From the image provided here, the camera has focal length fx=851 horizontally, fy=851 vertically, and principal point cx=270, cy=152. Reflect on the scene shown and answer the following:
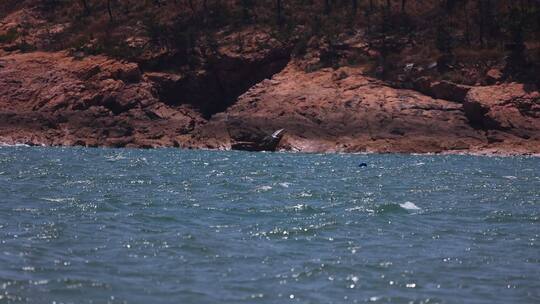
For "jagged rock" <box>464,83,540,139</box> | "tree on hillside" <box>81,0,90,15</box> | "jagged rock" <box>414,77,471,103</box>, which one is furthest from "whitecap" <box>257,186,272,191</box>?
"tree on hillside" <box>81,0,90,15</box>

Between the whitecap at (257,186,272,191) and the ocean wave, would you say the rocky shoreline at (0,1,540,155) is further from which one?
the ocean wave

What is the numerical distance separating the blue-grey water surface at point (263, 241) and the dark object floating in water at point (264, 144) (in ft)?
96.6

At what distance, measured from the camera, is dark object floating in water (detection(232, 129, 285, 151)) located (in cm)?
6019

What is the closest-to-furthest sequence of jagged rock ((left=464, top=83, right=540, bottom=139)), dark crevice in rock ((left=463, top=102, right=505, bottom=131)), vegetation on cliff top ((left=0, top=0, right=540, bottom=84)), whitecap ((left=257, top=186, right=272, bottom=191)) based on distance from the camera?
whitecap ((left=257, top=186, right=272, bottom=191)) < jagged rock ((left=464, top=83, right=540, bottom=139)) < dark crevice in rock ((left=463, top=102, right=505, bottom=131)) < vegetation on cliff top ((left=0, top=0, right=540, bottom=84))

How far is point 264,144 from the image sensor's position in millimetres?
60312

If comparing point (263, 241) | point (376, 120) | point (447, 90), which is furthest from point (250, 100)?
point (263, 241)

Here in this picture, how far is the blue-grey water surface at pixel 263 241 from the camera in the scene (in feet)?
40.3

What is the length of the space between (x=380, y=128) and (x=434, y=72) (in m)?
9.40

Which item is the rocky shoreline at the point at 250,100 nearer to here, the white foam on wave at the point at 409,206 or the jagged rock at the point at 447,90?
the jagged rock at the point at 447,90

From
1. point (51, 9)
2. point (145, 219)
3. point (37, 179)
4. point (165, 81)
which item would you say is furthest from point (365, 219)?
point (51, 9)

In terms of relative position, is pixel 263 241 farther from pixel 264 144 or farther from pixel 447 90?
pixel 447 90

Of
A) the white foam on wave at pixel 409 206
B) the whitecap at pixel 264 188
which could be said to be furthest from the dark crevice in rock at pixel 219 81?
the white foam on wave at pixel 409 206

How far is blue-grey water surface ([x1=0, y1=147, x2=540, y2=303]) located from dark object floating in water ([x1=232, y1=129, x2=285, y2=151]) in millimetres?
29440

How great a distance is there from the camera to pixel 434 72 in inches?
2650
